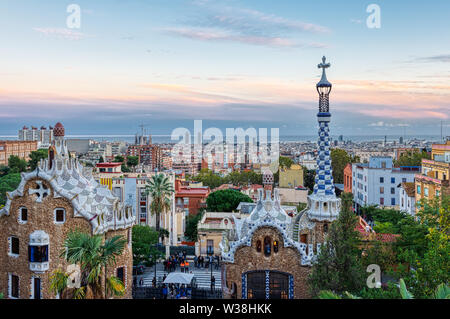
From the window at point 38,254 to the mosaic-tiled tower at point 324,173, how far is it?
14408 mm

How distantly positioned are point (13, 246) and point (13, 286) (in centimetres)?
227

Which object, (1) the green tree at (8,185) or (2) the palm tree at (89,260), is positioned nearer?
(2) the palm tree at (89,260)

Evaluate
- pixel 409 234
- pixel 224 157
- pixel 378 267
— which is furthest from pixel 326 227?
pixel 224 157

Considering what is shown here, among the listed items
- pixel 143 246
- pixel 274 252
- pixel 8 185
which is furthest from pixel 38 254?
pixel 8 185

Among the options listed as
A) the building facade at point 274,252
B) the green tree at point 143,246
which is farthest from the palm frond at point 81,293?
the green tree at point 143,246

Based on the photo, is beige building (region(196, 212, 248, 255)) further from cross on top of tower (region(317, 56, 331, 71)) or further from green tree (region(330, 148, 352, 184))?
green tree (region(330, 148, 352, 184))

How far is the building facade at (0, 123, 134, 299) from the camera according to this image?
73.9 feet

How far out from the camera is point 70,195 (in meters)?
22.6

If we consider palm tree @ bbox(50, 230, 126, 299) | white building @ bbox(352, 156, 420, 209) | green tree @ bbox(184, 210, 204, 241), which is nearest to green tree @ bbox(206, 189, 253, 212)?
green tree @ bbox(184, 210, 204, 241)

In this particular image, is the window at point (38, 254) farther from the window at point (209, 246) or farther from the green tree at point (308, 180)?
the green tree at point (308, 180)

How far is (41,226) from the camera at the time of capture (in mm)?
22594

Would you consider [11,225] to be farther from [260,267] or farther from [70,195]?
[260,267]

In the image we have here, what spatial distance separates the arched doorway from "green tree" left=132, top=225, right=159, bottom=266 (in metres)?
10.5

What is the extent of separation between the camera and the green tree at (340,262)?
17938 millimetres
